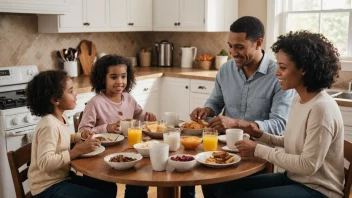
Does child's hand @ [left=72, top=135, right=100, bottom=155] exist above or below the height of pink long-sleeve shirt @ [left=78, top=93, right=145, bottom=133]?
below

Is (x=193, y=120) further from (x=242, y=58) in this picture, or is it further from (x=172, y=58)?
(x=172, y=58)

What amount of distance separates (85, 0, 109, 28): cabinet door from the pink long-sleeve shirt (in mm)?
1553

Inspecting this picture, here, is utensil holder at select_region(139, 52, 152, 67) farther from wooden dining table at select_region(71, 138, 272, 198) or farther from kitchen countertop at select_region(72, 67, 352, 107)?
wooden dining table at select_region(71, 138, 272, 198)

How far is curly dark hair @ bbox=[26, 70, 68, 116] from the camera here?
7.04 feet

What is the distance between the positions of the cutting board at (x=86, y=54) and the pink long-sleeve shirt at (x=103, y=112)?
1741 mm

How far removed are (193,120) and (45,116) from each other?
2.85 feet

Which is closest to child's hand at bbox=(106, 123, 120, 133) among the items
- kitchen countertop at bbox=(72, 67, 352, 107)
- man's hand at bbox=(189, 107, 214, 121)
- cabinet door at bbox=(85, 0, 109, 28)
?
man's hand at bbox=(189, 107, 214, 121)

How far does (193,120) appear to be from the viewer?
2.59 metres

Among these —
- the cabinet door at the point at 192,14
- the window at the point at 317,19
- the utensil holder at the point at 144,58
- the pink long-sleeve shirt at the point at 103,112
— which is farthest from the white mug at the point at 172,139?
the utensil holder at the point at 144,58

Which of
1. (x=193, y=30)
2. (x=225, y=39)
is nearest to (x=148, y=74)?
(x=193, y=30)

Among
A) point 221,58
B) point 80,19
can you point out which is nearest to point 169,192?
point 80,19

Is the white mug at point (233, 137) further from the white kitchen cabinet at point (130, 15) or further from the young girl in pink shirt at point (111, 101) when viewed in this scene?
the white kitchen cabinet at point (130, 15)

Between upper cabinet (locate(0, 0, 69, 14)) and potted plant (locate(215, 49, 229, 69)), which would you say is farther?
potted plant (locate(215, 49, 229, 69))

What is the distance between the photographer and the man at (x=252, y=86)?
2.52 meters
